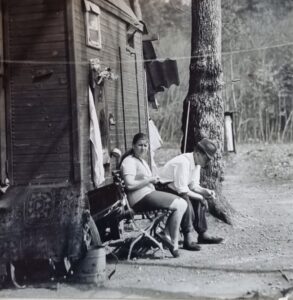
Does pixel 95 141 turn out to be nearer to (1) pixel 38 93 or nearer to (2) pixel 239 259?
(1) pixel 38 93

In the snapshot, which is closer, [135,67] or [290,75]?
[290,75]

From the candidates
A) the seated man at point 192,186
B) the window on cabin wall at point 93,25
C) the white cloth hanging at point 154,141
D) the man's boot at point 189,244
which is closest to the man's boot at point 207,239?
the seated man at point 192,186

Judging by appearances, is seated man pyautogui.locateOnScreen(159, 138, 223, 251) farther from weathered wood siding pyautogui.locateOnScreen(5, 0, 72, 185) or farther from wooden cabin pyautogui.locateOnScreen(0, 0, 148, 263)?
weathered wood siding pyautogui.locateOnScreen(5, 0, 72, 185)

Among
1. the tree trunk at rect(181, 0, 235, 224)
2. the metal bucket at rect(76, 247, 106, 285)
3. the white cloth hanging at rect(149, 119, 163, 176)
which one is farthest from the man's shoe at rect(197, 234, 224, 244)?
the metal bucket at rect(76, 247, 106, 285)

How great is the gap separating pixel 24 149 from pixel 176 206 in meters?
1.75

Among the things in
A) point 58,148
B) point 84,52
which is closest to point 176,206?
point 58,148

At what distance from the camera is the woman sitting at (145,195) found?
512cm

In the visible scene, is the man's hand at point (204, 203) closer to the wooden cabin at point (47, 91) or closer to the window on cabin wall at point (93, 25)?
the wooden cabin at point (47, 91)

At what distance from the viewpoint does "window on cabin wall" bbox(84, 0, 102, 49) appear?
234 inches

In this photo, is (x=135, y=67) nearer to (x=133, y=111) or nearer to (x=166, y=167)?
(x=133, y=111)

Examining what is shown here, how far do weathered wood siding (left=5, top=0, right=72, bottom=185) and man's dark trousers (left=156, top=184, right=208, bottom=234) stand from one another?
3.96 feet

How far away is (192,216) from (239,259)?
2.28 feet

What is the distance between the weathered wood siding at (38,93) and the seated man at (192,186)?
117cm

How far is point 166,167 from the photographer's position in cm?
537
